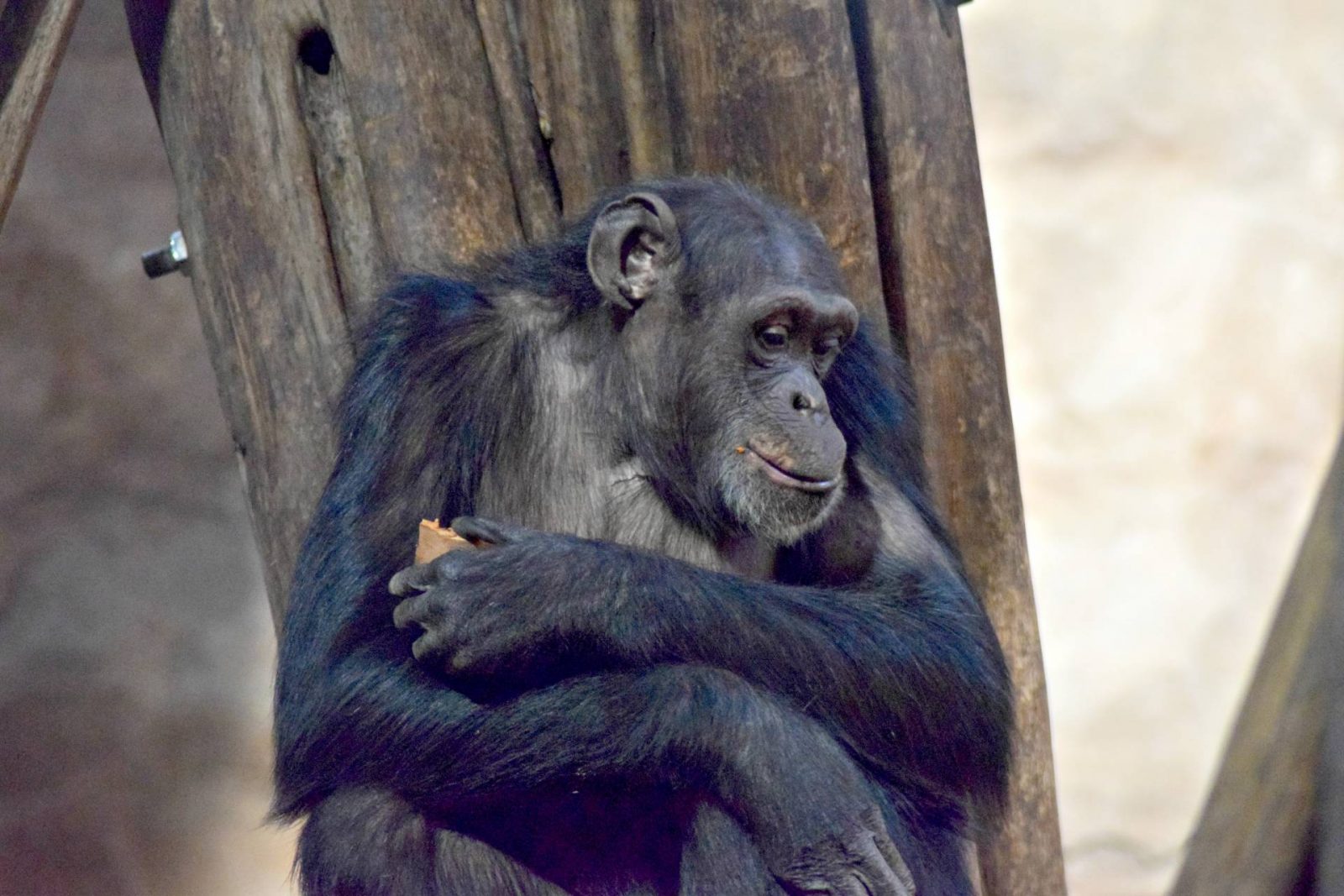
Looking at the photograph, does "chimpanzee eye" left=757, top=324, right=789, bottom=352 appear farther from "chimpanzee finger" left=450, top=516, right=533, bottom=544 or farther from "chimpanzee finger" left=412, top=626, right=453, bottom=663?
"chimpanzee finger" left=412, top=626, right=453, bottom=663

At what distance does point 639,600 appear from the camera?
123 inches

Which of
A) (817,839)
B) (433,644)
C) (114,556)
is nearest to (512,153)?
(433,644)

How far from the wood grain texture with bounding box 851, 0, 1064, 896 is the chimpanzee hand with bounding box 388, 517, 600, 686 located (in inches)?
55.9

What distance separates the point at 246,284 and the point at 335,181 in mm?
355

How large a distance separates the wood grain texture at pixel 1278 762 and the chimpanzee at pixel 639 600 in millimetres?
1546

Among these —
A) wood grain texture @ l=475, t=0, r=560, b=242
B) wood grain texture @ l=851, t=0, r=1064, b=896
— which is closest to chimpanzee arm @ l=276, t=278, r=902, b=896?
wood grain texture @ l=475, t=0, r=560, b=242

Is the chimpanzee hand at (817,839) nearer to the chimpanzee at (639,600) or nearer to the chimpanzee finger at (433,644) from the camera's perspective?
the chimpanzee at (639,600)

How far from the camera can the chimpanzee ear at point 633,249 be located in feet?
11.7

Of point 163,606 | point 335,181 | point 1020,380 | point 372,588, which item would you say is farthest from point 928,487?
point 1020,380

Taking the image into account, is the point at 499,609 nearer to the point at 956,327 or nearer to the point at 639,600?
the point at 639,600

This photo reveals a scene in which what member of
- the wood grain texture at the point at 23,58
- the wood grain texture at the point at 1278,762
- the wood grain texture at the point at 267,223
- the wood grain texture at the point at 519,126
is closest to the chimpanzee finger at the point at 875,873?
the wood grain texture at the point at 1278,762

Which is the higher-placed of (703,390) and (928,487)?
(703,390)

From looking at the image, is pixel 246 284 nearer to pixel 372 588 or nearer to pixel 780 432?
pixel 372 588

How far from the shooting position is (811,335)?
11.6 feet
